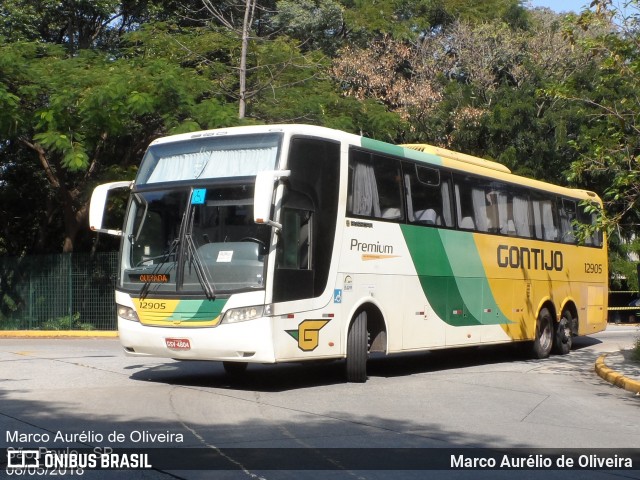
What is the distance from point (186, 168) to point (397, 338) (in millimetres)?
4238

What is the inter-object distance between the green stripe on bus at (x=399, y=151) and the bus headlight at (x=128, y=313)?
4138mm

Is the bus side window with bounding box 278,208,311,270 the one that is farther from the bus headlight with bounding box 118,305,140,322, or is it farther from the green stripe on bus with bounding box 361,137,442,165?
the bus headlight with bounding box 118,305,140,322

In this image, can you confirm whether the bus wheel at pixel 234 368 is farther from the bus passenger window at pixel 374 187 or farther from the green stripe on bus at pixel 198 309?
the bus passenger window at pixel 374 187

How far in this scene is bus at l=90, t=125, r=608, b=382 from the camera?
11.9 metres

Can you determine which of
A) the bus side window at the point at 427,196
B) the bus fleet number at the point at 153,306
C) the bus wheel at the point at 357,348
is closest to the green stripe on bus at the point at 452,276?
the bus side window at the point at 427,196

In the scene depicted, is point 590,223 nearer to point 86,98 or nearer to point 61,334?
point 86,98

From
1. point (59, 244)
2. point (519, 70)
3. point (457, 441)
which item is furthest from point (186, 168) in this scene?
point (519, 70)

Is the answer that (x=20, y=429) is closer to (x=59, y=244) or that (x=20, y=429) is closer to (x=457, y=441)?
(x=457, y=441)

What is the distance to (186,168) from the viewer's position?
506 inches

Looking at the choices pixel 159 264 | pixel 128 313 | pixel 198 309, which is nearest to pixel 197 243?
pixel 159 264

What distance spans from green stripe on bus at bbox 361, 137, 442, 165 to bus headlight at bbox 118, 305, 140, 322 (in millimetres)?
4138

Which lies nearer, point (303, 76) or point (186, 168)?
point (186, 168)

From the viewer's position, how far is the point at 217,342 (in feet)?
39.0

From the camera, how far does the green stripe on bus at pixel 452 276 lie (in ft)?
49.5
